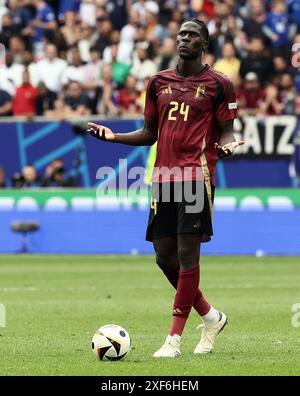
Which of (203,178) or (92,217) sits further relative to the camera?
(92,217)

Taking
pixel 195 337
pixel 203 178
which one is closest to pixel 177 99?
pixel 203 178

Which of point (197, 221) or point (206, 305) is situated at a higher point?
point (197, 221)

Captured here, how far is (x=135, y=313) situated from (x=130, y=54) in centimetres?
1336

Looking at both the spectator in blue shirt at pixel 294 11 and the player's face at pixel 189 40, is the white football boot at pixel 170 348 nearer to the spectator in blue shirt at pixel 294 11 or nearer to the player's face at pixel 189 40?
the player's face at pixel 189 40

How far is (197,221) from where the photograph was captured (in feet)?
31.7

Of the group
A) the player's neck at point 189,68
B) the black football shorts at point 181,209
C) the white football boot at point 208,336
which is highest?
the player's neck at point 189,68

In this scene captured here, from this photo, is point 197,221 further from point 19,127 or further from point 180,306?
point 19,127

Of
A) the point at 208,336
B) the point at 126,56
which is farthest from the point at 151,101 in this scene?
the point at 126,56

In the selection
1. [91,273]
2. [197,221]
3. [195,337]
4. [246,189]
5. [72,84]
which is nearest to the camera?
[197,221]

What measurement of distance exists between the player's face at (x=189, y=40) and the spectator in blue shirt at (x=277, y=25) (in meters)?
16.0

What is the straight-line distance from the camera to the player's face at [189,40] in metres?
9.70

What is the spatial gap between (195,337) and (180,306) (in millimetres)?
1694

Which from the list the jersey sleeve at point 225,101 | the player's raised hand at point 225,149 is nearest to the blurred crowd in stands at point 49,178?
the jersey sleeve at point 225,101

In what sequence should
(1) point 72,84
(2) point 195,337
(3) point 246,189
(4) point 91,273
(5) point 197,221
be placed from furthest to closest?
1. (1) point 72,84
2. (3) point 246,189
3. (4) point 91,273
4. (2) point 195,337
5. (5) point 197,221
